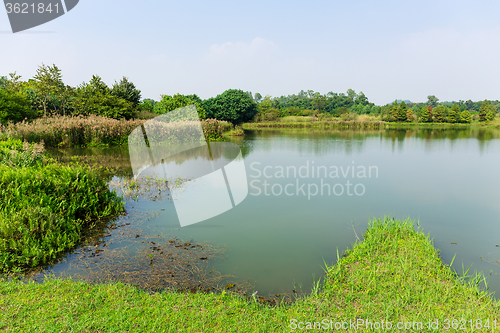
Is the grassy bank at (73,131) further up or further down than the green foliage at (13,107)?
further down

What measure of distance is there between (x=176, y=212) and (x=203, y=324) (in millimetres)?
3544

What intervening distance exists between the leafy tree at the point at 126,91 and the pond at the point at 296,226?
21006mm

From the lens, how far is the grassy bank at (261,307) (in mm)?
2420

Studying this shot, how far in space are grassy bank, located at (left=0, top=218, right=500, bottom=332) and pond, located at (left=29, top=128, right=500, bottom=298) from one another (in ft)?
1.51

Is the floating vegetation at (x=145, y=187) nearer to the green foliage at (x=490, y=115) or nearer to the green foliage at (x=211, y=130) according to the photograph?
the green foliage at (x=211, y=130)

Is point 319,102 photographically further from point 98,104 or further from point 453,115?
point 98,104

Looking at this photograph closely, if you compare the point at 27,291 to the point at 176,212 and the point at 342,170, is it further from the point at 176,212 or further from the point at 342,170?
the point at 342,170

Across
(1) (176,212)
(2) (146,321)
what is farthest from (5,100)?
(2) (146,321)

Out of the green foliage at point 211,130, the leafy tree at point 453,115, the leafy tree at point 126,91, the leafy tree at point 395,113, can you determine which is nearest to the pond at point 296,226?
the green foliage at point 211,130

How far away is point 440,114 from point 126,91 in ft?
157

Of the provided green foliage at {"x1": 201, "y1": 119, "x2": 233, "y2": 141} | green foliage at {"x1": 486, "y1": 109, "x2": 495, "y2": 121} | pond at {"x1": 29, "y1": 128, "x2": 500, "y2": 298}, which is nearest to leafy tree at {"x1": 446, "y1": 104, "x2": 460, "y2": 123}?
green foliage at {"x1": 486, "y1": 109, "x2": 495, "y2": 121}

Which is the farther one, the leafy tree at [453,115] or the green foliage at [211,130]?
the leafy tree at [453,115]

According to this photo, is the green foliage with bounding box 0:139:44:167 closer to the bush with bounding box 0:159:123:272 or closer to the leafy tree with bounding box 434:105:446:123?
the bush with bounding box 0:159:123:272

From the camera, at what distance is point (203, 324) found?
2.45 meters
